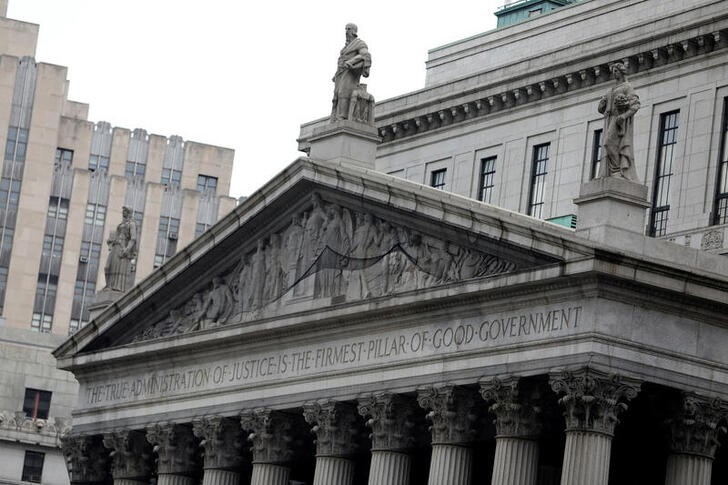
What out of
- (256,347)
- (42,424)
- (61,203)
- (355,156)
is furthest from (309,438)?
(61,203)

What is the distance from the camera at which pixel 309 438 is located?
7119 centimetres

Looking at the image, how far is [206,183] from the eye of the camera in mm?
157750

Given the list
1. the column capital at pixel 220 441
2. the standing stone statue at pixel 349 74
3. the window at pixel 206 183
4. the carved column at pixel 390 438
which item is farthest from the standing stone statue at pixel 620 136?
the window at pixel 206 183

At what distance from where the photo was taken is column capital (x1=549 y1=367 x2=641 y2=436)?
188 feet

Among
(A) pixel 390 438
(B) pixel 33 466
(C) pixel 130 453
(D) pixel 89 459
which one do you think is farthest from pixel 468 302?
(B) pixel 33 466

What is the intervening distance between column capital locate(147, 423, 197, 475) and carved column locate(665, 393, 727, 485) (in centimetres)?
2081

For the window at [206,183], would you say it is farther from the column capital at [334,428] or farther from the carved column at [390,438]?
the carved column at [390,438]

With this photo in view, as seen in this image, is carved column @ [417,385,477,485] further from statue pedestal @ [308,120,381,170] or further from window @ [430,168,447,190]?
window @ [430,168,447,190]

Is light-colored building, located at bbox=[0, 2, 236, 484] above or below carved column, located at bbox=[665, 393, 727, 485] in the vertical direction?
above

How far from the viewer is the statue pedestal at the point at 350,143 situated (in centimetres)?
6769

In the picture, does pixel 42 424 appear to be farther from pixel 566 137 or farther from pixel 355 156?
pixel 355 156

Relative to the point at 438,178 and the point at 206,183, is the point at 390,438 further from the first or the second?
the point at 206,183

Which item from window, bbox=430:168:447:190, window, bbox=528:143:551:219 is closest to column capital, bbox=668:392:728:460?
window, bbox=528:143:551:219

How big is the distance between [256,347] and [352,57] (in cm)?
918
